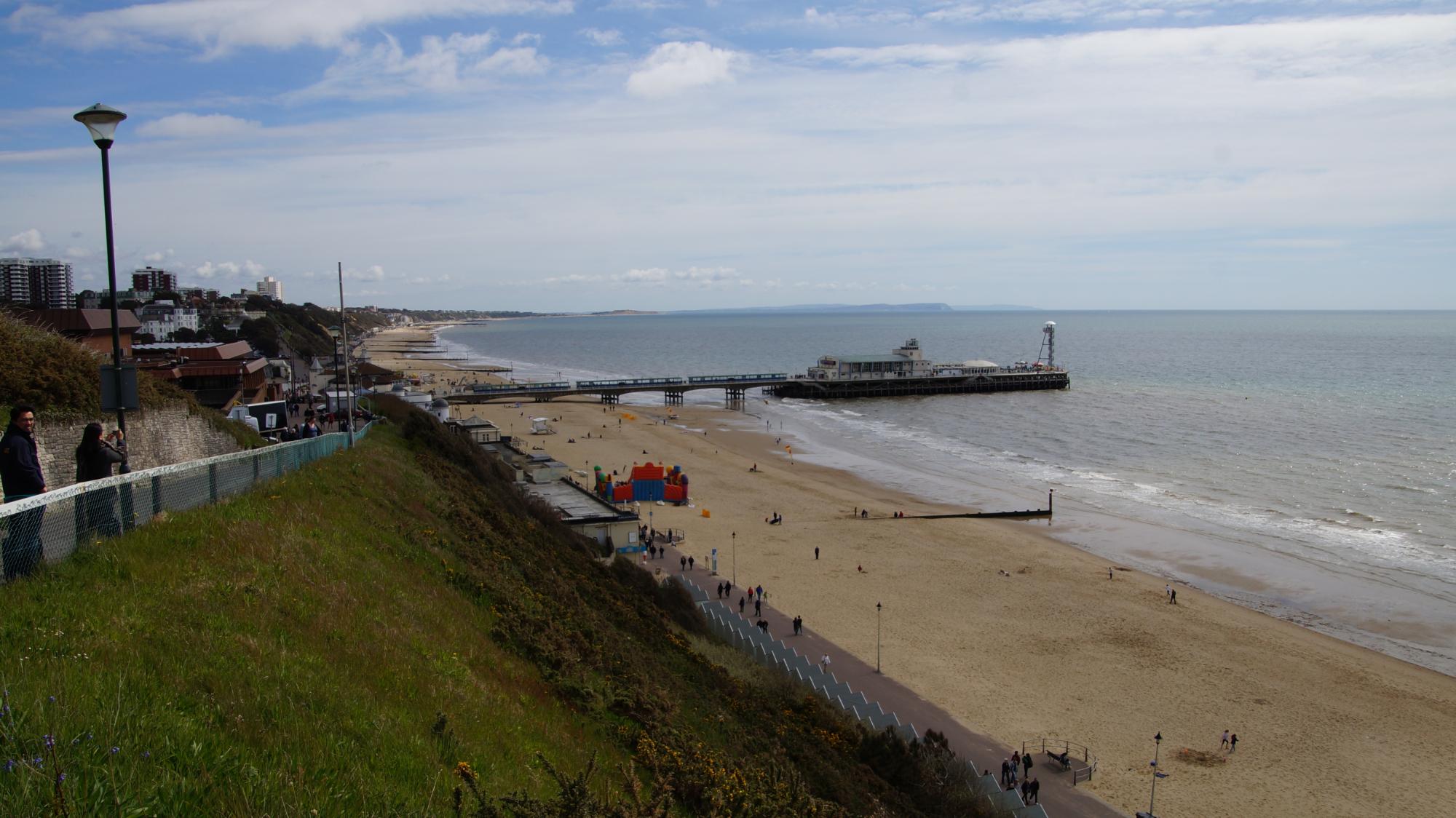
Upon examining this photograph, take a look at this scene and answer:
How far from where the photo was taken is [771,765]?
990 centimetres

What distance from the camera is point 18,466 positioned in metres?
8.16

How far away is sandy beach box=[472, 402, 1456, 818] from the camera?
57.3ft

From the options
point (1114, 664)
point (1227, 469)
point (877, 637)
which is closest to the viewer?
point (1114, 664)

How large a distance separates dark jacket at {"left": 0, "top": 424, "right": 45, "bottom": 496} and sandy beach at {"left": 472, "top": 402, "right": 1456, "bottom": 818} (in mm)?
17212

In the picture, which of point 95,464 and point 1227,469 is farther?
point 1227,469

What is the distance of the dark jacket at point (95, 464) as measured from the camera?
9.09 metres

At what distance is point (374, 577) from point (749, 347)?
181 m

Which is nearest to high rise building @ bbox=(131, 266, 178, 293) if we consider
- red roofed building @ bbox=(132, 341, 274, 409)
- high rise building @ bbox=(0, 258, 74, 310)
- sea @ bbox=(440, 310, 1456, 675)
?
high rise building @ bbox=(0, 258, 74, 310)

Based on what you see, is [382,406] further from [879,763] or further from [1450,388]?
[1450,388]

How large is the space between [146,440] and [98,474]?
866cm

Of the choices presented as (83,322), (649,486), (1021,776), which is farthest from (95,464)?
(649,486)

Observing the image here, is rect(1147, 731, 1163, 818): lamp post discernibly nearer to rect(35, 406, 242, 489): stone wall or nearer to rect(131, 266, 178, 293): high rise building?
rect(35, 406, 242, 489): stone wall

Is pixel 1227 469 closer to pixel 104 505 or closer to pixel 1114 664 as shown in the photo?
pixel 1114 664

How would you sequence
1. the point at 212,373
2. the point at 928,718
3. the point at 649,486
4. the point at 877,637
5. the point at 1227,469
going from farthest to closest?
1. the point at 1227,469
2. the point at 649,486
3. the point at 212,373
4. the point at 877,637
5. the point at 928,718
